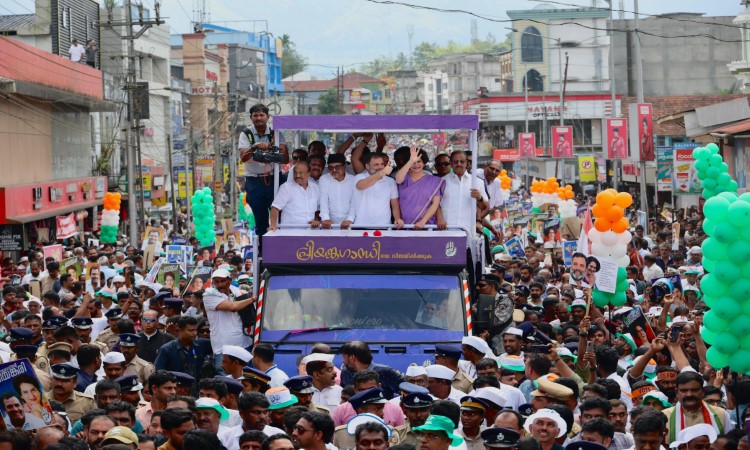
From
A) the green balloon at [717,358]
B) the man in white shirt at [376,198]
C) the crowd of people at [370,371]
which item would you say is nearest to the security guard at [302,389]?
the crowd of people at [370,371]

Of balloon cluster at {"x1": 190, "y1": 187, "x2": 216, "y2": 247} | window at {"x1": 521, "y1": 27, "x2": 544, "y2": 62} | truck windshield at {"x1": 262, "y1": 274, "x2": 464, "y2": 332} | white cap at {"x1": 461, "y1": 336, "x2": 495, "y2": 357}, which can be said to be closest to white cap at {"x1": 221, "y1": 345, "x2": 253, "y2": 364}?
truck windshield at {"x1": 262, "y1": 274, "x2": 464, "y2": 332}

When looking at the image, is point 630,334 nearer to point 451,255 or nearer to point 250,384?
point 451,255

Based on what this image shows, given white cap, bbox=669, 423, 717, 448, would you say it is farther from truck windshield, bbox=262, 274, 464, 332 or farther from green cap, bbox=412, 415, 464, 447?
truck windshield, bbox=262, 274, 464, 332

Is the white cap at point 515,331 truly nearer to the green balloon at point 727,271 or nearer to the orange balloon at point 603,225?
the green balloon at point 727,271

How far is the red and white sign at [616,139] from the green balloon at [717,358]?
27216 millimetres

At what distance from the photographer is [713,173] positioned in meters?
25.3

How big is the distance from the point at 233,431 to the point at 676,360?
4155 millimetres

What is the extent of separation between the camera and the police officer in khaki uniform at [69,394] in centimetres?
1134

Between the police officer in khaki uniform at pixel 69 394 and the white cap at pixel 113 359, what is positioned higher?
the white cap at pixel 113 359

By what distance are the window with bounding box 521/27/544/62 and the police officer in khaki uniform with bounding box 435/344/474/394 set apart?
328 ft

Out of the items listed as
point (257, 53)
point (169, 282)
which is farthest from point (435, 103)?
point (169, 282)

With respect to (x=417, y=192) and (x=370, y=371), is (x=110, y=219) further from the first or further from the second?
(x=370, y=371)

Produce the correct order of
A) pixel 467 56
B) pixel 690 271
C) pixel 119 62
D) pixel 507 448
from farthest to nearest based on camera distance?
1. pixel 467 56
2. pixel 119 62
3. pixel 690 271
4. pixel 507 448

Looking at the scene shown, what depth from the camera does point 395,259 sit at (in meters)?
13.6
